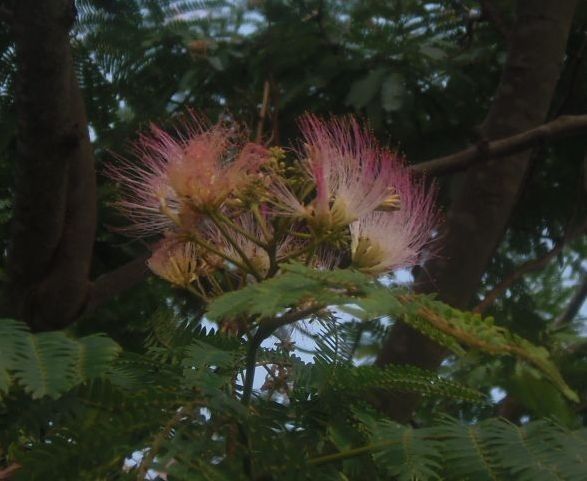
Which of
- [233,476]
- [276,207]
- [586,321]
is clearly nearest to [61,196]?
[276,207]

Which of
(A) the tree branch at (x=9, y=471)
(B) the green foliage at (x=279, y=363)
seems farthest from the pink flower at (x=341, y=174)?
(A) the tree branch at (x=9, y=471)

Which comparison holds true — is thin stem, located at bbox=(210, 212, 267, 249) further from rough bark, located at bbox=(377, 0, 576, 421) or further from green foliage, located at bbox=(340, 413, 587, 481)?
rough bark, located at bbox=(377, 0, 576, 421)

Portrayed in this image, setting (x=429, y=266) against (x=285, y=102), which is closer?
(x=429, y=266)

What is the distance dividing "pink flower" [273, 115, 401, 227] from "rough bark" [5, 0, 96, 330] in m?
0.95

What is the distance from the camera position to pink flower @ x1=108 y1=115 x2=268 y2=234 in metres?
1.72

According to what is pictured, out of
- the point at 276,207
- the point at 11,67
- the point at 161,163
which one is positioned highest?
the point at 11,67

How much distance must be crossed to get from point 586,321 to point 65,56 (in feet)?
8.83

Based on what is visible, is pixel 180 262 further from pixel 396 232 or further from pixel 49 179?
pixel 49 179

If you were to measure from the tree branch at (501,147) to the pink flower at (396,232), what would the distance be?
3.66 ft

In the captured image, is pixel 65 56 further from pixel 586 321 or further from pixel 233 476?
pixel 586 321

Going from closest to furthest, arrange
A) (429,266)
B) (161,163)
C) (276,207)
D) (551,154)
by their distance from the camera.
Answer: (276,207) → (161,163) → (429,266) → (551,154)

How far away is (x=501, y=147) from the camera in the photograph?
123 inches

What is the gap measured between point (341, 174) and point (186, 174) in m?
0.27

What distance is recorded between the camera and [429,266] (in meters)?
3.23
